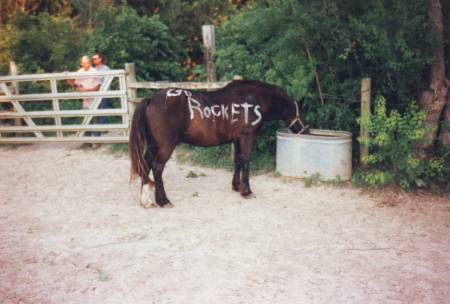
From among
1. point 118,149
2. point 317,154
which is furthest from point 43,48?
point 317,154

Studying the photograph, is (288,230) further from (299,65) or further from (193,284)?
(299,65)

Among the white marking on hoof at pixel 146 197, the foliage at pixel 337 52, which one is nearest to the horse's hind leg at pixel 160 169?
the white marking on hoof at pixel 146 197

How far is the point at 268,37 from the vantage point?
8562 mm

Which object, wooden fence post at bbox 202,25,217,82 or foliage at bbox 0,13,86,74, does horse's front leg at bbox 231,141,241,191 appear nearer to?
wooden fence post at bbox 202,25,217,82

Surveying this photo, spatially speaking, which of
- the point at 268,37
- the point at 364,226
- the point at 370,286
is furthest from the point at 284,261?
the point at 268,37

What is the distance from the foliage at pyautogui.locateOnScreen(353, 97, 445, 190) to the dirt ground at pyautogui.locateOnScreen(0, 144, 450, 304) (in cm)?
29

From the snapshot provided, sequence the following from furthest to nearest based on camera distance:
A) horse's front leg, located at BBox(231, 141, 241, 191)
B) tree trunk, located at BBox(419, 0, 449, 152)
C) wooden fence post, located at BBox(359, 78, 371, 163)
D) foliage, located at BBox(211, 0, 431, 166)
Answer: wooden fence post, located at BBox(359, 78, 371, 163)
horse's front leg, located at BBox(231, 141, 241, 191)
foliage, located at BBox(211, 0, 431, 166)
tree trunk, located at BBox(419, 0, 449, 152)

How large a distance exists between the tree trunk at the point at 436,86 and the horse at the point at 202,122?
173cm

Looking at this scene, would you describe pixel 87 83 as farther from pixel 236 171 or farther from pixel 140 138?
pixel 236 171

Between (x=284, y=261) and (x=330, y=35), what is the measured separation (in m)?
4.10

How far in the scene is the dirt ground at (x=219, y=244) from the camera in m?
4.07

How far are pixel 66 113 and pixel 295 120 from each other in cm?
506

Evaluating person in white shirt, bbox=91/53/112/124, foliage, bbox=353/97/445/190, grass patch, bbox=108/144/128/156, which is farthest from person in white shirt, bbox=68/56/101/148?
foliage, bbox=353/97/445/190

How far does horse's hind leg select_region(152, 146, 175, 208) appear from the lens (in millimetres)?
6242
